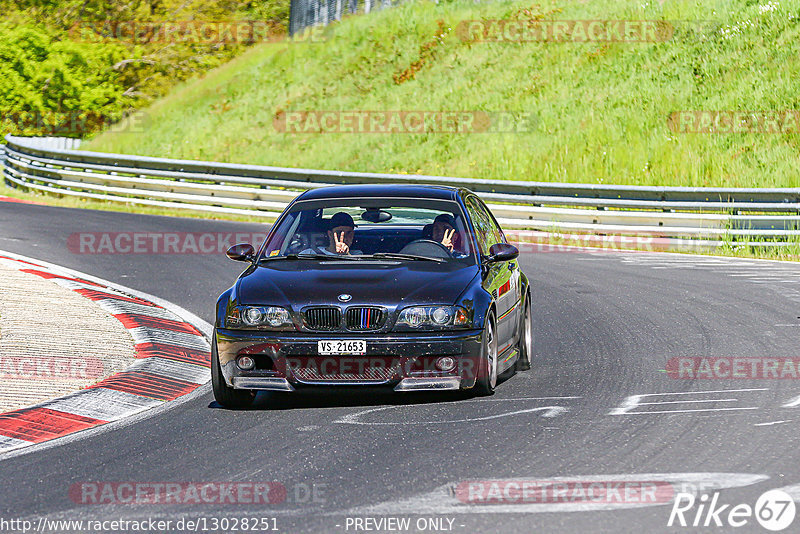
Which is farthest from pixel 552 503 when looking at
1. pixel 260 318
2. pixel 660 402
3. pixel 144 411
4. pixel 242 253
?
pixel 242 253

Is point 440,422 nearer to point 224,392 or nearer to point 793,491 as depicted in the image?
point 224,392

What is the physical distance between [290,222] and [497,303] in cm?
190

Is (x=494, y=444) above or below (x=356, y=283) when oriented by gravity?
below

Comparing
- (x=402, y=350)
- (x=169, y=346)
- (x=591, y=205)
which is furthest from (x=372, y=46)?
(x=402, y=350)

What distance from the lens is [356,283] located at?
27.1 ft

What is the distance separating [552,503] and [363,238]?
4437 mm

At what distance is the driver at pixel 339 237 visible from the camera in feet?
30.3

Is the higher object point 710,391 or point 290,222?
point 290,222

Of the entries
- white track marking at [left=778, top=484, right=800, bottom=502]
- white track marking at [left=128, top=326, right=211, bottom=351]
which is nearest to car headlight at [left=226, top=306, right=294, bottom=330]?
white track marking at [left=128, top=326, right=211, bottom=351]

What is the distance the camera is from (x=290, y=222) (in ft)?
31.6

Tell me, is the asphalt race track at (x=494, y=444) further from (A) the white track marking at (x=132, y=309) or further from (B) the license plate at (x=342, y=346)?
(A) the white track marking at (x=132, y=309)

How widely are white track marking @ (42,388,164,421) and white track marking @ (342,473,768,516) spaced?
3.08 meters

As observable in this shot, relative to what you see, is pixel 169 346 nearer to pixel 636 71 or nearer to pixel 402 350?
pixel 402 350

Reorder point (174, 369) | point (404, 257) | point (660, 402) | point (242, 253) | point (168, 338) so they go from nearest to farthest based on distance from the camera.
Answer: point (660, 402), point (404, 257), point (242, 253), point (174, 369), point (168, 338)
